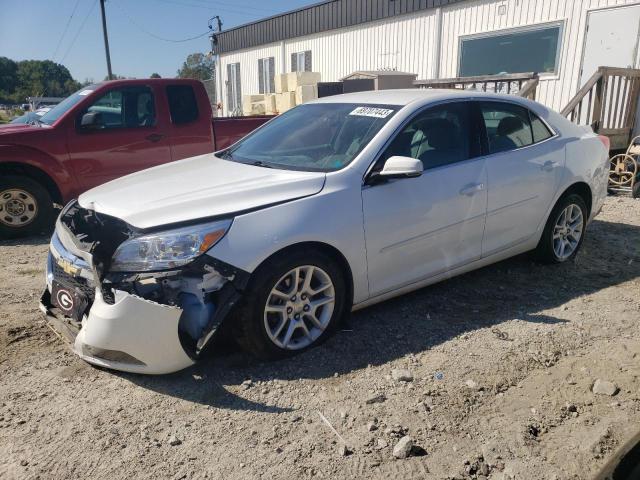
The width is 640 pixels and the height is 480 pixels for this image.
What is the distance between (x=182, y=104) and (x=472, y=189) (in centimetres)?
449

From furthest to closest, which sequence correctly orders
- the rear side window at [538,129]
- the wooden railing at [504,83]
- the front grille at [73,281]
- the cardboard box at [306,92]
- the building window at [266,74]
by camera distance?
the building window at [266,74]
the cardboard box at [306,92]
the wooden railing at [504,83]
the rear side window at [538,129]
the front grille at [73,281]

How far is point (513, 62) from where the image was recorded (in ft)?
35.9

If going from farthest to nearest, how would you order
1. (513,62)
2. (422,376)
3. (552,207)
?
(513,62), (552,207), (422,376)

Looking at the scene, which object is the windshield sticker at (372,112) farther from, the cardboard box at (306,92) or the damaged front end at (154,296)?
the cardboard box at (306,92)

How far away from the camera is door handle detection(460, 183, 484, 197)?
3892mm

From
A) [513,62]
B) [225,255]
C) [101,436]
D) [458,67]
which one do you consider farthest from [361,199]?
[458,67]

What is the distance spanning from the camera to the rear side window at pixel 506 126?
4.22m

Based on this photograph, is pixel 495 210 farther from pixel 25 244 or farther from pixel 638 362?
pixel 25 244

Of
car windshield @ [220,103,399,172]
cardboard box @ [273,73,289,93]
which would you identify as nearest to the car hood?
car windshield @ [220,103,399,172]

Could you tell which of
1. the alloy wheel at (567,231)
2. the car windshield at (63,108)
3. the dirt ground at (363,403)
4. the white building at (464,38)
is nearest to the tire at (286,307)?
the dirt ground at (363,403)

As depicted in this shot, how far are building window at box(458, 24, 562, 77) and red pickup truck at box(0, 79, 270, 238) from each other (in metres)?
6.94

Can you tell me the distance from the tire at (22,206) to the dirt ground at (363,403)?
8.11ft

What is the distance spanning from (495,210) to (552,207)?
84 centimetres

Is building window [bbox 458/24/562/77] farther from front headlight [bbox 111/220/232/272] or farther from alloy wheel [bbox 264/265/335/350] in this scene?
front headlight [bbox 111/220/232/272]
